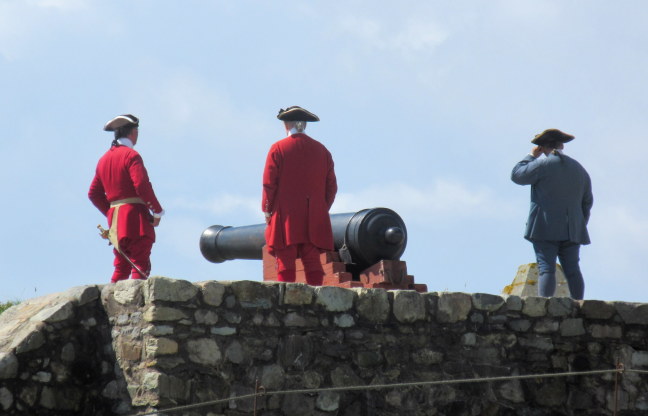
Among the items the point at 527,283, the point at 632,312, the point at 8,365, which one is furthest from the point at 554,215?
the point at 8,365

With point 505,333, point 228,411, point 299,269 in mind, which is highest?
point 299,269

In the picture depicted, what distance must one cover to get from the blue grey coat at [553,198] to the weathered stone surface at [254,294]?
2857mm

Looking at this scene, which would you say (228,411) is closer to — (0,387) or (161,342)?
(161,342)

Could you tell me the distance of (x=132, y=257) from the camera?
9.21m

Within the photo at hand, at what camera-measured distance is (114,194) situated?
9.41m

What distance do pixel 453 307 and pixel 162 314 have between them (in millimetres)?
2350

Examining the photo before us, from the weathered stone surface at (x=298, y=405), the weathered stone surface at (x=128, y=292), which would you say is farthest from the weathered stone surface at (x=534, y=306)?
the weathered stone surface at (x=128, y=292)

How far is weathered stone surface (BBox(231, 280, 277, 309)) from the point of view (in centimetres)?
790

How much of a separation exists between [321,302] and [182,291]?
106 centimetres

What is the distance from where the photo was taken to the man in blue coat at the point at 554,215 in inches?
386

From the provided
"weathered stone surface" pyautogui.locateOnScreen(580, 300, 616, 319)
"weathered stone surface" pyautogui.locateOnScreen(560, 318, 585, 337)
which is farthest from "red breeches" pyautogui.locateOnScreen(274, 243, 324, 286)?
"weathered stone surface" pyautogui.locateOnScreen(580, 300, 616, 319)

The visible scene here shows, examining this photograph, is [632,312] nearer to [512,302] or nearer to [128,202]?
[512,302]

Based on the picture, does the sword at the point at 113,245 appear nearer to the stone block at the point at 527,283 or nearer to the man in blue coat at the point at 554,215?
the man in blue coat at the point at 554,215

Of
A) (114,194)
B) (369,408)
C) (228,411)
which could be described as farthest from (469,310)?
(114,194)
